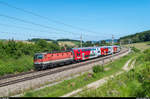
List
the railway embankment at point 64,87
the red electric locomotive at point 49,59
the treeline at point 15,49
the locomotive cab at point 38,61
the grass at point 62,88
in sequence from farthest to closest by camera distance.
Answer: the treeline at point 15,49, the red electric locomotive at point 49,59, the locomotive cab at point 38,61, the railway embankment at point 64,87, the grass at point 62,88

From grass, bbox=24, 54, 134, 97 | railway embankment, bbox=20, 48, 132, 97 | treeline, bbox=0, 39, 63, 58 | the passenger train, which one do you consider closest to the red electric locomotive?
the passenger train

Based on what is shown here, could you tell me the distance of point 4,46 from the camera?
33156 mm

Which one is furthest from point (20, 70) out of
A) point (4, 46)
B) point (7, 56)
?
point (4, 46)

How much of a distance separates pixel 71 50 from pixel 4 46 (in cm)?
1514

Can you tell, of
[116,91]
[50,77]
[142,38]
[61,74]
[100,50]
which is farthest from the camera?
[142,38]

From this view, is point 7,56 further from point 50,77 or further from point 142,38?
point 142,38

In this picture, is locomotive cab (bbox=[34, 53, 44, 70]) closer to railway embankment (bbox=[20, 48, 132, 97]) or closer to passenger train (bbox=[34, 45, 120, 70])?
passenger train (bbox=[34, 45, 120, 70])

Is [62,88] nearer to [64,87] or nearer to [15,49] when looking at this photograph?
[64,87]

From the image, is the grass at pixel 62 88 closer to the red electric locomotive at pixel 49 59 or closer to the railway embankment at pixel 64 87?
the railway embankment at pixel 64 87

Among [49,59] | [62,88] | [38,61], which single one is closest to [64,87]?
[62,88]

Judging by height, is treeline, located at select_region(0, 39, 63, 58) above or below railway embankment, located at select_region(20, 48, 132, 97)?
above

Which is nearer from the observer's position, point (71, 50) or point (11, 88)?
point (11, 88)

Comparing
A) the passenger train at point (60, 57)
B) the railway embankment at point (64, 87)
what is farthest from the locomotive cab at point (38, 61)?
the railway embankment at point (64, 87)

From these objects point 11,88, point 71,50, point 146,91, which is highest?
point 71,50
